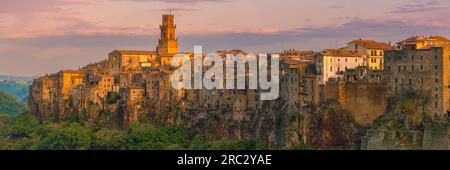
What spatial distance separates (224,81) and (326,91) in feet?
38.8

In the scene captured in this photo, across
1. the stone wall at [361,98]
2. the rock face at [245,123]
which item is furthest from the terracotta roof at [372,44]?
the stone wall at [361,98]

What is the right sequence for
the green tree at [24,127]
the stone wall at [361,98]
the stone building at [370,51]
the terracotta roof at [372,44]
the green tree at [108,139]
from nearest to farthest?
1. the stone wall at [361,98]
2. the stone building at [370,51]
3. the terracotta roof at [372,44]
4. the green tree at [108,139]
5. the green tree at [24,127]

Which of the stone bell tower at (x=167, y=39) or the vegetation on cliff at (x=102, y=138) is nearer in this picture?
the vegetation on cliff at (x=102, y=138)

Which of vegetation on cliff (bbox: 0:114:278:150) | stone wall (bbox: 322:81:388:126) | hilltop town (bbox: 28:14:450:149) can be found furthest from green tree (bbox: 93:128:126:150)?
stone wall (bbox: 322:81:388:126)

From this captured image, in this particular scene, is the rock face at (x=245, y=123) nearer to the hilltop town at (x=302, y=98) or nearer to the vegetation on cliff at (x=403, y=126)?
the hilltop town at (x=302, y=98)

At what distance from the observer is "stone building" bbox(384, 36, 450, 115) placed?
1925 inches

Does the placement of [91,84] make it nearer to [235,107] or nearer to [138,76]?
[138,76]

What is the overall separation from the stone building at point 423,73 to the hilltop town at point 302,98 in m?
0.06

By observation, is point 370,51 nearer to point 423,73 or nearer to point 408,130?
point 423,73

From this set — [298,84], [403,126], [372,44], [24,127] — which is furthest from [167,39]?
[403,126]

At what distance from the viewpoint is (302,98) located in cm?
5547

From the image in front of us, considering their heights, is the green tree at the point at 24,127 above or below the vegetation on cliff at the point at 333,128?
below

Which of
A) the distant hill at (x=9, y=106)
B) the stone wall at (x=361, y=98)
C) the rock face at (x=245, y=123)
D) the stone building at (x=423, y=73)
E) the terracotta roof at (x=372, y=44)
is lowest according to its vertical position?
the distant hill at (x=9, y=106)

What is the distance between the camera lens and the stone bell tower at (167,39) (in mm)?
86125
